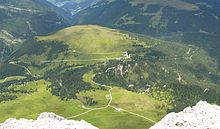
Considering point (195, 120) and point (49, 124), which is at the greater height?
point (195, 120)

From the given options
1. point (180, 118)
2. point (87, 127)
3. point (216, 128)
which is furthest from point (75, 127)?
point (216, 128)

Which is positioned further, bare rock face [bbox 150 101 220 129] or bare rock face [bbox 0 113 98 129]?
bare rock face [bbox 0 113 98 129]

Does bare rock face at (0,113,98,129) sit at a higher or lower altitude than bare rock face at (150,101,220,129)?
lower

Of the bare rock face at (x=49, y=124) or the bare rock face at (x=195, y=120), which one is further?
the bare rock face at (x=49, y=124)

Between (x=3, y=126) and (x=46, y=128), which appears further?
(x=3, y=126)

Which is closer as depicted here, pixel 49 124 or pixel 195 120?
pixel 195 120

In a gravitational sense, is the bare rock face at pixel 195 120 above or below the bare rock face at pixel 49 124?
above

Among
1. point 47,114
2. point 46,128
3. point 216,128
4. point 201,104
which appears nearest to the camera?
point 216,128

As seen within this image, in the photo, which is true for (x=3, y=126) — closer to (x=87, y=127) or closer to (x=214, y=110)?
(x=87, y=127)
